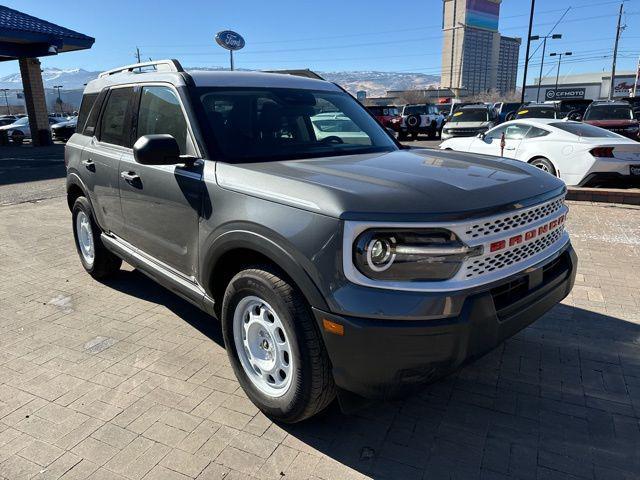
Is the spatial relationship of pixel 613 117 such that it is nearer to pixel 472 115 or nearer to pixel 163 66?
pixel 472 115

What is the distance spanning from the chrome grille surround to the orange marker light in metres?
0.22

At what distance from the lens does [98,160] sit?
442 cm

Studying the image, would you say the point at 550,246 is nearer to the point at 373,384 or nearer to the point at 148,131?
the point at 373,384

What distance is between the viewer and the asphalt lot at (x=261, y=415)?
2.54m

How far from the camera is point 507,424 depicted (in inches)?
111

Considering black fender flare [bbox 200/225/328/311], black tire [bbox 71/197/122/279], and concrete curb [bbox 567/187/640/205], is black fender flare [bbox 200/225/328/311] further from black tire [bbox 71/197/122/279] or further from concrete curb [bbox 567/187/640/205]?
concrete curb [bbox 567/187/640/205]

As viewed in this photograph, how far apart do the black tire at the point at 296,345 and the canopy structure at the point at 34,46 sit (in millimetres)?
21920

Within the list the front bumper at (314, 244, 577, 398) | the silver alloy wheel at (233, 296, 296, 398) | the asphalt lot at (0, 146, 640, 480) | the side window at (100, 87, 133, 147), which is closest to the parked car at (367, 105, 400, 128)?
the asphalt lot at (0, 146, 640, 480)

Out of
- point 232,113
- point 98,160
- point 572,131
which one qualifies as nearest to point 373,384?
point 232,113

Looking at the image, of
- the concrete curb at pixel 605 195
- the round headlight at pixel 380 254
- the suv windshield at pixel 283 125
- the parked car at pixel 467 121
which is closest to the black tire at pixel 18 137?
the parked car at pixel 467 121

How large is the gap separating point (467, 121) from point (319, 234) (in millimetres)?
18030

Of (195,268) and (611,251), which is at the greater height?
(195,268)

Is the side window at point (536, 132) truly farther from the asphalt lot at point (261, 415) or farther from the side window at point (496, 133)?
the asphalt lot at point (261, 415)

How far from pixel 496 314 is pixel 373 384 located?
683 millimetres
